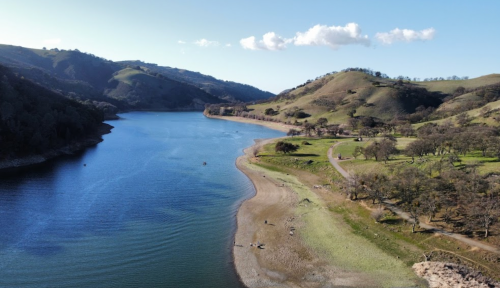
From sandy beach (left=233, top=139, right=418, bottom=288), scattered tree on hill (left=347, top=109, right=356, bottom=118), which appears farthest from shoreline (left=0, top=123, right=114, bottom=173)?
scattered tree on hill (left=347, top=109, right=356, bottom=118)

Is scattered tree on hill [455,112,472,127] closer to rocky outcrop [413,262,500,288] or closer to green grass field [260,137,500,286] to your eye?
green grass field [260,137,500,286]

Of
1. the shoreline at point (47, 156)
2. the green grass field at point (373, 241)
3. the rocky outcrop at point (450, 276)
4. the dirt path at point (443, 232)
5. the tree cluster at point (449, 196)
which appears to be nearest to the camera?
the rocky outcrop at point (450, 276)

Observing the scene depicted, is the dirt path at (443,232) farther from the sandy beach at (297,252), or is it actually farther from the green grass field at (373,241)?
the sandy beach at (297,252)

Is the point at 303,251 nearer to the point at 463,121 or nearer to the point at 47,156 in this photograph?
the point at 47,156

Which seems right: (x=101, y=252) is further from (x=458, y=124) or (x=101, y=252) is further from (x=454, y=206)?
(x=458, y=124)

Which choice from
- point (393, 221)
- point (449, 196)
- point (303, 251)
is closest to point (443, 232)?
point (393, 221)

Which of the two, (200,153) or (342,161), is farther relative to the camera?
(200,153)

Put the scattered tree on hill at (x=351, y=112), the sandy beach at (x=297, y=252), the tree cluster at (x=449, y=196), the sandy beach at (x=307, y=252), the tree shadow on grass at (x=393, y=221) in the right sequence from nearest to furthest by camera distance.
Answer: the sandy beach at (x=307, y=252), the sandy beach at (x=297, y=252), the tree cluster at (x=449, y=196), the tree shadow on grass at (x=393, y=221), the scattered tree on hill at (x=351, y=112)

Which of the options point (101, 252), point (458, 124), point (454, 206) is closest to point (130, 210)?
point (101, 252)

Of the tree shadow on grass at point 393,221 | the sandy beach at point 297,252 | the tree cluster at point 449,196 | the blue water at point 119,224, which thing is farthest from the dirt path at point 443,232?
the blue water at point 119,224
